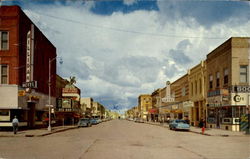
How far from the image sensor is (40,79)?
48031mm

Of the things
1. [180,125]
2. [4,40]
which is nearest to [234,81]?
[180,125]

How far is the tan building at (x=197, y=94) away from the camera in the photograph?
5191cm

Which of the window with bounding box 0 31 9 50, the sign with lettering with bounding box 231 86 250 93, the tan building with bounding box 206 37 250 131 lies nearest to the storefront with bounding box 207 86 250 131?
the tan building with bounding box 206 37 250 131

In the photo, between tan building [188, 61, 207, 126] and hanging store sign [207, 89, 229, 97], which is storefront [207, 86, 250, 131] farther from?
tan building [188, 61, 207, 126]

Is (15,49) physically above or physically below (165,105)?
above

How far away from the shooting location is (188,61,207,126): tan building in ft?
170

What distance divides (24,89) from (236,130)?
25.2 meters

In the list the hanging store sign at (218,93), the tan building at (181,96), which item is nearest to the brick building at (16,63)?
the hanging store sign at (218,93)

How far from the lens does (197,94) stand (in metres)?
56.3

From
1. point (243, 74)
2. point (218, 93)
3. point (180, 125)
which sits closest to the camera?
point (243, 74)

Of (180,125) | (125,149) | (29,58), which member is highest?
(29,58)

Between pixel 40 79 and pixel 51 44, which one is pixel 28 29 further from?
pixel 51 44

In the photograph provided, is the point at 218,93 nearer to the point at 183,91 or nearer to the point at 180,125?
the point at 180,125

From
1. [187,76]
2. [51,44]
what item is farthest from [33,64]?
[187,76]
